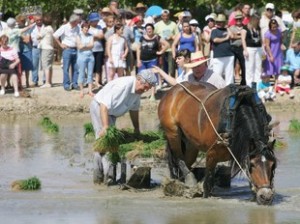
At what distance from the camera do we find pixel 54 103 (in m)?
22.4

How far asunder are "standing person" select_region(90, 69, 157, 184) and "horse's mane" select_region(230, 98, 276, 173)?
1.59 meters

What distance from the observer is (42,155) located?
16.7 metres

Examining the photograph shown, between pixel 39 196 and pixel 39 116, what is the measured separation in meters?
9.01

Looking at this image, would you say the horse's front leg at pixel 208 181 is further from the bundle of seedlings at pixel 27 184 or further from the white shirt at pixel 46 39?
the white shirt at pixel 46 39

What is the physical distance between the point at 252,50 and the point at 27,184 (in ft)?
35.5

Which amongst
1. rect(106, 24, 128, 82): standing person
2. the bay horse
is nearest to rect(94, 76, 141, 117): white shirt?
the bay horse

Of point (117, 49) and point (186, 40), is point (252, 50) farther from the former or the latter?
point (117, 49)

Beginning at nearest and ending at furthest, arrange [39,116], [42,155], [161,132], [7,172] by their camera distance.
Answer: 1. [161,132]
2. [7,172]
3. [42,155]
4. [39,116]

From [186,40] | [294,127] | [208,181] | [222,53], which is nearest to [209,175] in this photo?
[208,181]

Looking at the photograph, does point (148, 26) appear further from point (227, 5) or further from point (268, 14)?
point (227, 5)

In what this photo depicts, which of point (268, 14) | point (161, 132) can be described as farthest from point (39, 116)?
point (161, 132)

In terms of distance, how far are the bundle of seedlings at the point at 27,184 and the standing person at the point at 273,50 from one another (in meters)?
11.2

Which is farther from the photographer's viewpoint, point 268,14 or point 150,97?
point 268,14

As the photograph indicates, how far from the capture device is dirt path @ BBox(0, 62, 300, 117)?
22.0 metres
